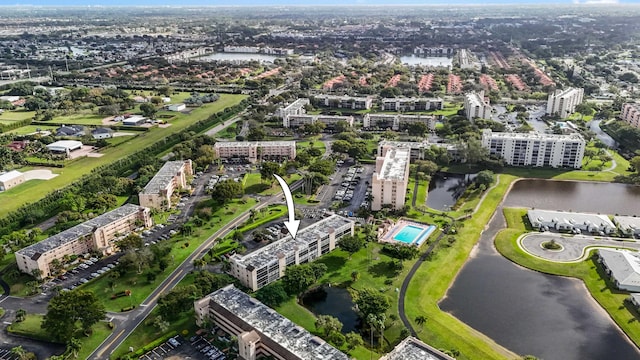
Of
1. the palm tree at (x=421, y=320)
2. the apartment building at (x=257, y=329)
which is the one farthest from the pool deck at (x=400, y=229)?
the apartment building at (x=257, y=329)

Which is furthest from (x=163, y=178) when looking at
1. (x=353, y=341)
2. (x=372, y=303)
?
(x=353, y=341)

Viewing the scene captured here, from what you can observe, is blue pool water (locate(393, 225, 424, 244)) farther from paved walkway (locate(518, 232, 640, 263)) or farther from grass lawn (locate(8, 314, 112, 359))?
grass lawn (locate(8, 314, 112, 359))


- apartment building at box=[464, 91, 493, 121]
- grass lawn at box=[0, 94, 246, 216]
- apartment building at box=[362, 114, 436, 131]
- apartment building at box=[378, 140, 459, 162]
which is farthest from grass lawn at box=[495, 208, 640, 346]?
grass lawn at box=[0, 94, 246, 216]

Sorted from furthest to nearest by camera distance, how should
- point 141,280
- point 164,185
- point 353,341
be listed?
point 164,185 → point 141,280 → point 353,341

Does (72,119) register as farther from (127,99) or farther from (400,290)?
(400,290)

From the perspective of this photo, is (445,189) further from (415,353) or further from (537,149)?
(415,353)

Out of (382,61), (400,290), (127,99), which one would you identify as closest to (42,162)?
(127,99)
